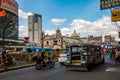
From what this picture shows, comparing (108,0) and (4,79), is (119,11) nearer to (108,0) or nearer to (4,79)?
(108,0)

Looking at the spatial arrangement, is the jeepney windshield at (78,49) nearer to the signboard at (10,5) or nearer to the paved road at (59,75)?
the paved road at (59,75)

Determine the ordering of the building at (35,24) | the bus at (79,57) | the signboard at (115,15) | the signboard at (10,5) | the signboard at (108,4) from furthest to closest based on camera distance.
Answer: the building at (35,24) → the signboard at (10,5) → the signboard at (115,15) → the bus at (79,57) → the signboard at (108,4)

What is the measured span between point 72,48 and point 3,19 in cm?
7883

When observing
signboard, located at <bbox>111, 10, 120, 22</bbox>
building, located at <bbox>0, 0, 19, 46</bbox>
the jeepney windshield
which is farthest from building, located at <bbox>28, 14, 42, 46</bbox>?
signboard, located at <bbox>111, 10, 120, 22</bbox>

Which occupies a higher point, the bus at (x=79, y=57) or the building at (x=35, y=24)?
the building at (x=35, y=24)

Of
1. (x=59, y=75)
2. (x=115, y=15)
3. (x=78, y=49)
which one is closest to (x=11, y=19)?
(x=78, y=49)

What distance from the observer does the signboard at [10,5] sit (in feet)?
336

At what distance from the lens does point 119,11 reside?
862 inches

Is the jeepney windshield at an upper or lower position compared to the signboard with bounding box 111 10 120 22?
lower

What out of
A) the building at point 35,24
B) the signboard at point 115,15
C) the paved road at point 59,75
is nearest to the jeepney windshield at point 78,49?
the paved road at point 59,75

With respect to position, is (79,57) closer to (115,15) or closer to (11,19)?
(115,15)

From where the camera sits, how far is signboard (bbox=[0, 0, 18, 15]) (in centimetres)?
10234

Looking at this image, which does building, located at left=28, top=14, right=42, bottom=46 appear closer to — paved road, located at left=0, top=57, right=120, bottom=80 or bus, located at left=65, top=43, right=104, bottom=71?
bus, located at left=65, top=43, right=104, bottom=71

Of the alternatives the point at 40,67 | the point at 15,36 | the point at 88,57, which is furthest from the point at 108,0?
the point at 15,36
